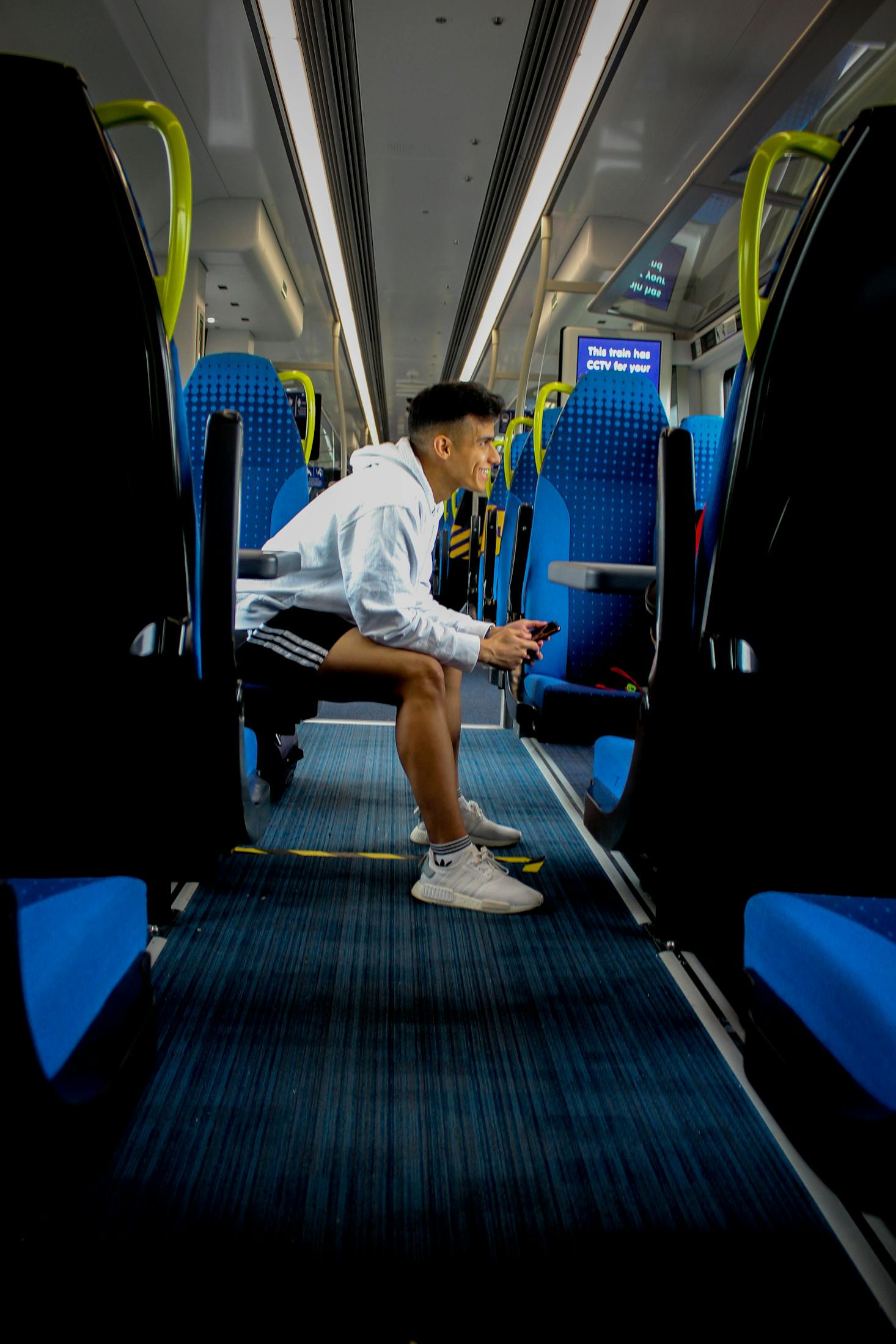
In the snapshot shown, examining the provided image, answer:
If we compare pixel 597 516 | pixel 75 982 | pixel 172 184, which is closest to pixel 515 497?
pixel 597 516

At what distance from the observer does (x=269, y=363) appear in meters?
2.62

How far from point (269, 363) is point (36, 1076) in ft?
8.12

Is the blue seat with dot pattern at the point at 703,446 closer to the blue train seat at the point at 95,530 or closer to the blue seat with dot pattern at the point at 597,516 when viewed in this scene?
the blue seat with dot pattern at the point at 597,516

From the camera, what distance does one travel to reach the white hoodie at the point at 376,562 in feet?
6.43

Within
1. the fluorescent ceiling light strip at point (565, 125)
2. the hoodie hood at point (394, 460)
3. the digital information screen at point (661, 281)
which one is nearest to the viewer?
the hoodie hood at point (394, 460)

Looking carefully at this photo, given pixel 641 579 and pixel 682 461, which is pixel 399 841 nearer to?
pixel 641 579

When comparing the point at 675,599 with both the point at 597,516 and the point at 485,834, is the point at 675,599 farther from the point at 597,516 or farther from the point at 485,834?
the point at 597,516

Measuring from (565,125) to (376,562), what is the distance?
204 inches

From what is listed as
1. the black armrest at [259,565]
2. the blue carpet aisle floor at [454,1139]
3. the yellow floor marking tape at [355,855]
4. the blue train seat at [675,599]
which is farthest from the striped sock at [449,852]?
the black armrest at [259,565]

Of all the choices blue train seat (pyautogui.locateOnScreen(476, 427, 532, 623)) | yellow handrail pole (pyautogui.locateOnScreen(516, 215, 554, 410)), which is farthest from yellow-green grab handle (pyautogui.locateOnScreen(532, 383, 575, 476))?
yellow handrail pole (pyautogui.locateOnScreen(516, 215, 554, 410))

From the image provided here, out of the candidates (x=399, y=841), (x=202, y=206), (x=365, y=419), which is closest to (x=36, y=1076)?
(x=399, y=841)

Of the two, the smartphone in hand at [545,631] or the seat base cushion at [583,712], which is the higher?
the smartphone in hand at [545,631]

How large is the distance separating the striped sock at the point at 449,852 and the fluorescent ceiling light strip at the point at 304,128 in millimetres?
4545

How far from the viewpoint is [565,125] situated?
5.42 meters
